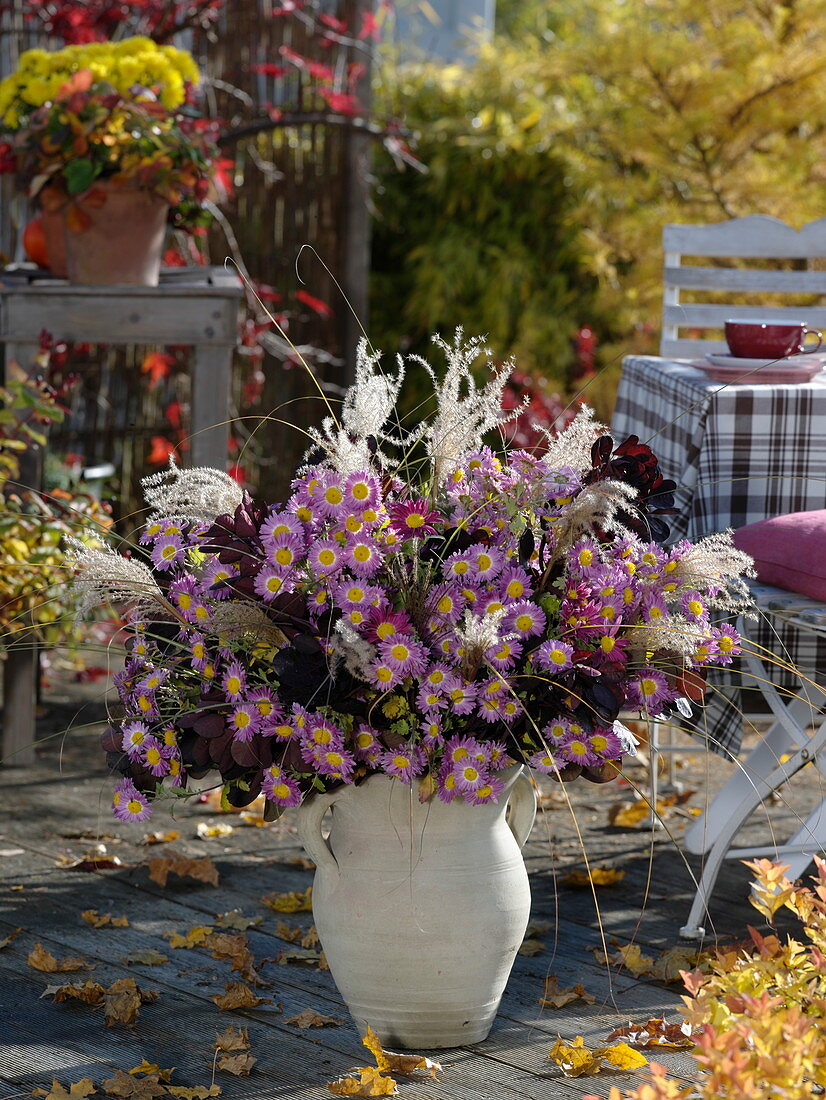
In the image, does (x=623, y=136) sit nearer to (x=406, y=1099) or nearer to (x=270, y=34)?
(x=270, y=34)

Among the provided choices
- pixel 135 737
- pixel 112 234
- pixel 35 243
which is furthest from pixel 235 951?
pixel 35 243

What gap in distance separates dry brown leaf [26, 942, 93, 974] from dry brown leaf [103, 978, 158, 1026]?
0.25 feet

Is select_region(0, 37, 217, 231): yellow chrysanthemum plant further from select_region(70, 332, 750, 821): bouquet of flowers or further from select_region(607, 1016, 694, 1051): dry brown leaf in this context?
select_region(607, 1016, 694, 1051): dry brown leaf

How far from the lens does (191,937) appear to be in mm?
2295

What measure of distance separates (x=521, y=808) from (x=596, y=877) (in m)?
0.68

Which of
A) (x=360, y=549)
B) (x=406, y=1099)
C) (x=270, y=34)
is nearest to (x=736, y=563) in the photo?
(x=360, y=549)

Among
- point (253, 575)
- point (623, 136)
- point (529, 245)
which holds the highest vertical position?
point (623, 136)

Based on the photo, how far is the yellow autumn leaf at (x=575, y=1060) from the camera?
1.87 m

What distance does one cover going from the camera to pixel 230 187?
4.39 metres

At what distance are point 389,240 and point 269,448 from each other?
1362 mm

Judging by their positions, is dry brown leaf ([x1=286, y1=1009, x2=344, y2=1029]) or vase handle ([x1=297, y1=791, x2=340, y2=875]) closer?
vase handle ([x1=297, y1=791, x2=340, y2=875])

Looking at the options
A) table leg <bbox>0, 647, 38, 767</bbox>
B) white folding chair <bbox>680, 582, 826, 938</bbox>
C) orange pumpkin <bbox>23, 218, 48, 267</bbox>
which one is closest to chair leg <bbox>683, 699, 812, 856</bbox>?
white folding chair <bbox>680, 582, 826, 938</bbox>

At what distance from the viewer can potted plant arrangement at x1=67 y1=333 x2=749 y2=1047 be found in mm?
1697

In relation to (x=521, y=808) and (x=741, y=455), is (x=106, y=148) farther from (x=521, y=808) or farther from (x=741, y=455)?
(x=521, y=808)
